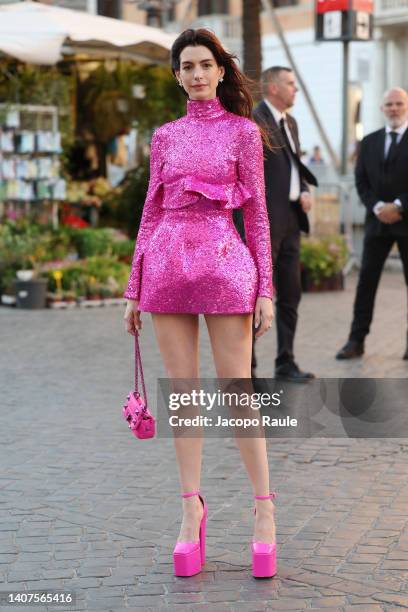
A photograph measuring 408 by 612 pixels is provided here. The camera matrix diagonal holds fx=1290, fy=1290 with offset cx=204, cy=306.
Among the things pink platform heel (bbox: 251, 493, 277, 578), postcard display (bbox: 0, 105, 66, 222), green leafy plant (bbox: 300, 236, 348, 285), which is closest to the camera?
pink platform heel (bbox: 251, 493, 277, 578)

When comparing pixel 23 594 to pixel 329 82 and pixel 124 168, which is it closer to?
pixel 124 168

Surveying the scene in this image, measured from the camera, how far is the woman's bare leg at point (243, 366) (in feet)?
15.5

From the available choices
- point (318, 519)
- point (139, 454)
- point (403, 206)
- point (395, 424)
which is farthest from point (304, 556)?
point (403, 206)

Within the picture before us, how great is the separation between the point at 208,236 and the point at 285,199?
4.01 m

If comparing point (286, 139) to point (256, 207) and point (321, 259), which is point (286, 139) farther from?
point (321, 259)

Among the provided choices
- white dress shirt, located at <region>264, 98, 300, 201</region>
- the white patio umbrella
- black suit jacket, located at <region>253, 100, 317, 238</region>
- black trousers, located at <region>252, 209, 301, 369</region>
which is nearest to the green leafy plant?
the white patio umbrella

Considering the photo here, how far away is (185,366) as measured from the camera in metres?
4.80

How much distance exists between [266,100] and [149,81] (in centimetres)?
868

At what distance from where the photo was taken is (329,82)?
37.4 meters

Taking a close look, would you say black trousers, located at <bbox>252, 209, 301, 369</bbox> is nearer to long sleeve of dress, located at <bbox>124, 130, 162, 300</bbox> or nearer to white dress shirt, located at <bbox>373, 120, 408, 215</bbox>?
white dress shirt, located at <bbox>373, 120, 408, 215</bbox>

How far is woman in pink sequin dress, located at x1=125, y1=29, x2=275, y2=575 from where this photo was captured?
468cm

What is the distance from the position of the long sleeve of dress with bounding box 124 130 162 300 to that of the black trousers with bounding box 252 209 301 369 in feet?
12.3

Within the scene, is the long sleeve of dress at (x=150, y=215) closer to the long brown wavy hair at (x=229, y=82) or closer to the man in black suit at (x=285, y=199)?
the long brown wavy hair at (x=229, y=82)

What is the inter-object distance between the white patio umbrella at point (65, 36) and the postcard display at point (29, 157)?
0.87m
